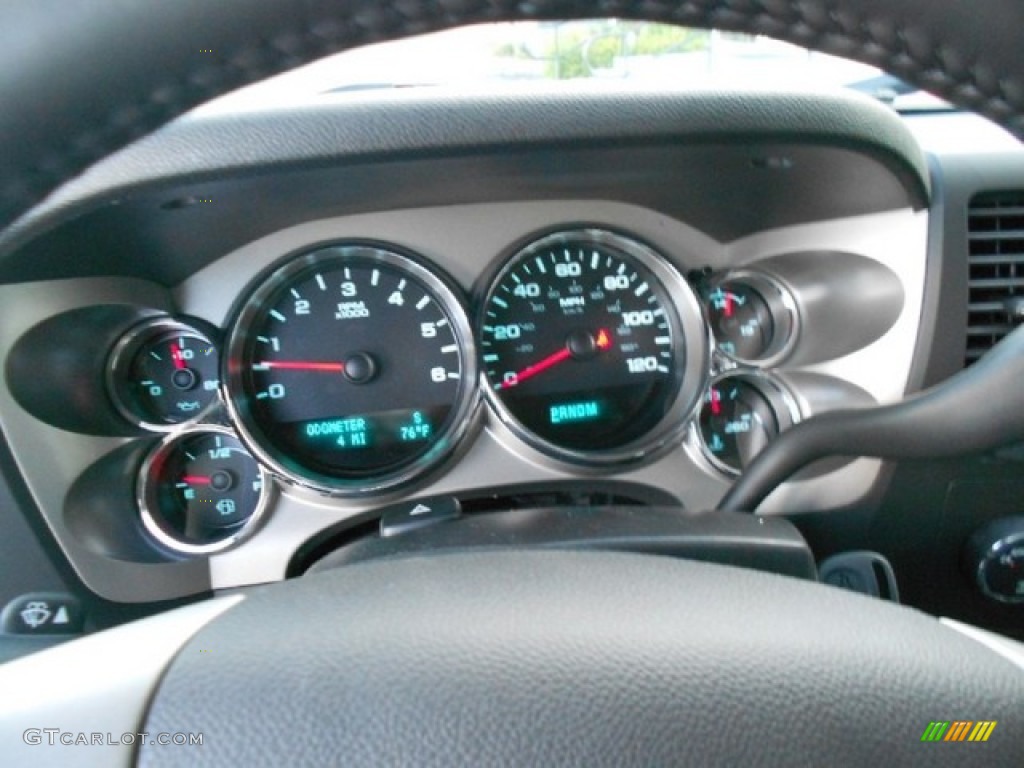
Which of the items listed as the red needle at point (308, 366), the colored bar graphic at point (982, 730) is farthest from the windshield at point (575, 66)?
the colored bar graphic at point (982, 730)

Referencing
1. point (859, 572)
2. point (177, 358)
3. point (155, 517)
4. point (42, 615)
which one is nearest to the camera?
point (42, 615)

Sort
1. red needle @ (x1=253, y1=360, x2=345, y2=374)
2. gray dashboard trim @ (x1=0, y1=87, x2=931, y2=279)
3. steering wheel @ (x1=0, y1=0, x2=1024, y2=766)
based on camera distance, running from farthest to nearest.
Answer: red needle @ (x1=253, y1=360, x2=345, y2=374) < gray dashboard trim @ (x1=0, y1=87, x2=931, y2=279) < steering wheel @ (x1=0, y1=0, x2=1024, y2=766)

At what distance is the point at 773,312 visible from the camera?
83.8 inches

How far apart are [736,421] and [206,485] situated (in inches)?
46.8

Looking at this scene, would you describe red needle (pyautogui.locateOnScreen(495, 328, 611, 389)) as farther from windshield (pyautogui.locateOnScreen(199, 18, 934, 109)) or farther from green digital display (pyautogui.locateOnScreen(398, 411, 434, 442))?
windshield (pyautogui.locateOnScreen(199, 18, 934, 109))

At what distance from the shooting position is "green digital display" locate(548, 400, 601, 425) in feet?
7.02

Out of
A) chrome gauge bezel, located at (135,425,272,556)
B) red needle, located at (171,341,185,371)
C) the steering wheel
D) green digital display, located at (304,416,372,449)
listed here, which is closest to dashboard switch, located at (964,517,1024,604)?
the steering wheel

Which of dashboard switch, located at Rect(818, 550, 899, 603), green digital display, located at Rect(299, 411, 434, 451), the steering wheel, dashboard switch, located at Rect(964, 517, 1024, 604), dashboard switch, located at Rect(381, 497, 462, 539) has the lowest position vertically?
dashboard switch, located at Rect(964, 517, 1024, 604)

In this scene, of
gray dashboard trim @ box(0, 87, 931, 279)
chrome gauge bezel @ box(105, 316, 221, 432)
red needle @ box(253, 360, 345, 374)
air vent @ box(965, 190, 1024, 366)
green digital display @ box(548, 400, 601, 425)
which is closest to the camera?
gray dashboard trim @ box(0, 87, 931, 279)

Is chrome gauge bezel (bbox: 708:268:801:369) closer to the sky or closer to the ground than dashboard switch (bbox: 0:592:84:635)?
closer to the sky

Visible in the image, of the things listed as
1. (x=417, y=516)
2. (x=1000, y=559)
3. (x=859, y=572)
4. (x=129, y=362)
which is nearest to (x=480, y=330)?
(x=417, y=516)

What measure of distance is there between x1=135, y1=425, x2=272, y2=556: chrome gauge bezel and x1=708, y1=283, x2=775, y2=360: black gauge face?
1064mm

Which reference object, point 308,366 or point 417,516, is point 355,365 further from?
point 417,516

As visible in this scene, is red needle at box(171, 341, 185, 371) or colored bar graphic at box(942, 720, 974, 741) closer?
colored bar graphic at box(942, 720, 974, 741)
